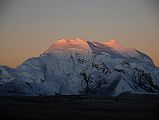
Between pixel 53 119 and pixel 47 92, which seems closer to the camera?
pixel 53 119

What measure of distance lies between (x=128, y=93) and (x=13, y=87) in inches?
2278

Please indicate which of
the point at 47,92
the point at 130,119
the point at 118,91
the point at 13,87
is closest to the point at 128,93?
the point at 118,91

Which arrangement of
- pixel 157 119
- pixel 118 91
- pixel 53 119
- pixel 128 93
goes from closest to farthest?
pixel 157 119 → pixel 53 119 → pixel 128 93 → pixel 118 91

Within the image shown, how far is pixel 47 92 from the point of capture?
7633 inches

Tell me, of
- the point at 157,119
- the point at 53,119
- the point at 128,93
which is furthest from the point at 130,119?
the point at 128,93

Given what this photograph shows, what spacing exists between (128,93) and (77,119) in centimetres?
14050

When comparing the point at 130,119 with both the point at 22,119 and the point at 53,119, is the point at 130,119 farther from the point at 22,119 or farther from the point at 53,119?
the point at 22,119

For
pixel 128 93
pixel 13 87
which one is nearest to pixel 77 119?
pixel 128 93

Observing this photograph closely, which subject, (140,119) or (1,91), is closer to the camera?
(140,119)

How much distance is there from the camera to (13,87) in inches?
7820

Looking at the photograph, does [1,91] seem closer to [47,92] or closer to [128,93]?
[47,92]

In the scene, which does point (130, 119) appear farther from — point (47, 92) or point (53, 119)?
point (47, 92)

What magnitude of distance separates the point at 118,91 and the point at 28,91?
45327mm

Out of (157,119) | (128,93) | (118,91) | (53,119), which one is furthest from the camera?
(118,91)
